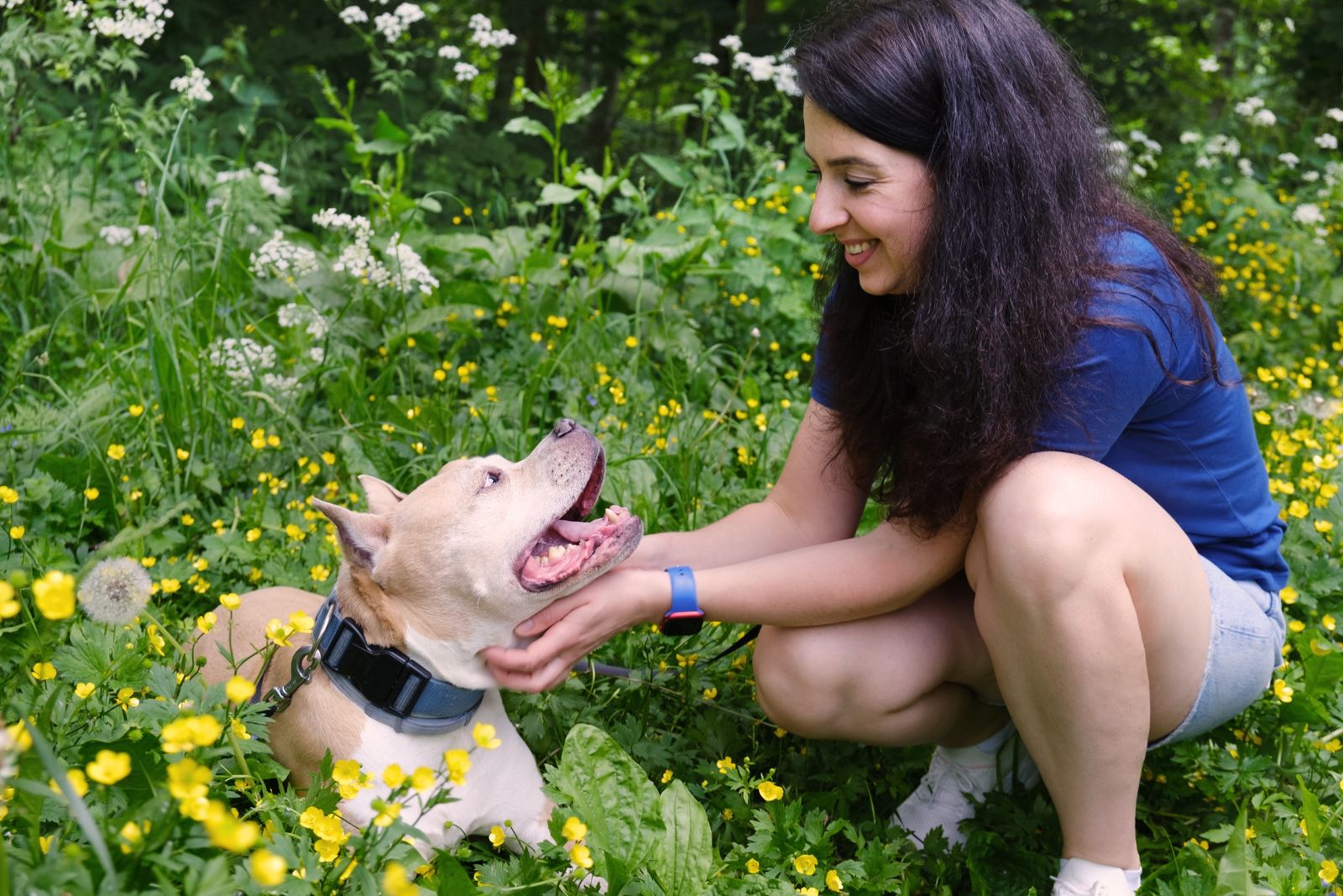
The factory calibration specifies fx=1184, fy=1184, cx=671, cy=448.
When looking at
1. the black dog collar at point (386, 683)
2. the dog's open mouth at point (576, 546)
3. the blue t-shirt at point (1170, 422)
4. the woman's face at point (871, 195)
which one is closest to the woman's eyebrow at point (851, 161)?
the woman's face at point (871, 195)

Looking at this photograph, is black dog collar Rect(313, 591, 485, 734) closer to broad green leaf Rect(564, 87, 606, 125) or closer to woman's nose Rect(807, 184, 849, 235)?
woman's nose Rect(807, 184, 849, 235)

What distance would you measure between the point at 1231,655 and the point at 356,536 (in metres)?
1.56

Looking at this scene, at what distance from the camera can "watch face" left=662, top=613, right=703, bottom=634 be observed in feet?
7.05

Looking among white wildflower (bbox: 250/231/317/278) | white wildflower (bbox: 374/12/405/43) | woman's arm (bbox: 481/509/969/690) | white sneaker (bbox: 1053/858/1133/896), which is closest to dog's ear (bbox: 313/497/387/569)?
woman's arm (bbox: 481/509/969/690)

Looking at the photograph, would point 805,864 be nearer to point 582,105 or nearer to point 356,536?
point 356,536

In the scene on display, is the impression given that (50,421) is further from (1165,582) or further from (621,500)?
(1165,582)

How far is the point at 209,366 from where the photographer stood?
323 centimetres

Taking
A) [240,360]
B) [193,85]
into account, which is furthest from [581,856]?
[193,85]

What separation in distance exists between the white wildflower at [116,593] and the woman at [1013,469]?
→ 2.05 ft

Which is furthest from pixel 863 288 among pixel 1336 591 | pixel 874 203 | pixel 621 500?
pixel 1336 591

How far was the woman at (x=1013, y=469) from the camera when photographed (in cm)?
195

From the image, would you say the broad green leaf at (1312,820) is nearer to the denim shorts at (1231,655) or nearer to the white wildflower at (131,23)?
the denim shorts at (1231,655)

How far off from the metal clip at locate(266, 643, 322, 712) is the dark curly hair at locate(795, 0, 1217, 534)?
1.08m

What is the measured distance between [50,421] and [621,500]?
1462 mm
